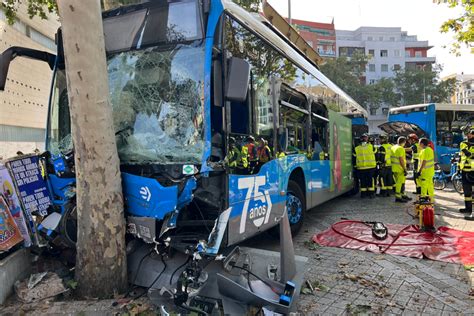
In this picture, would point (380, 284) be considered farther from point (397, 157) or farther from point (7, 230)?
point (397, 157)

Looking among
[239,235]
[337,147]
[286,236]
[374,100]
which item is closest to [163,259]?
[239,235]

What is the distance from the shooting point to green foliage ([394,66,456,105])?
4456 centimetres

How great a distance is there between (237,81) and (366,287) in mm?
2746

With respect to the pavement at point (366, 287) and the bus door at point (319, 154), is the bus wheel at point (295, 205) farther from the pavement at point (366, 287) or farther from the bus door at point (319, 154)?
the bus door at point (319, 154)

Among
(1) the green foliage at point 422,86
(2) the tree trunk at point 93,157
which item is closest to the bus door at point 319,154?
(2) the tree trunk at point 93,157

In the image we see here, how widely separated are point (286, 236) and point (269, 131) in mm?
1539

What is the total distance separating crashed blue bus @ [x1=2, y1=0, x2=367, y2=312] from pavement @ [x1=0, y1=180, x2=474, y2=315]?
2.90 ft

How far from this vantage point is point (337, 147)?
862 cm

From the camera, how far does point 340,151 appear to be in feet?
29.4

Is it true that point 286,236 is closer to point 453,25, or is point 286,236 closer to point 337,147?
point 337,147

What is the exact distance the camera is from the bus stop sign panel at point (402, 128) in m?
15.8

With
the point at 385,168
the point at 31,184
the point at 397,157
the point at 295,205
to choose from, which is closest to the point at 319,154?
the point at 295,205

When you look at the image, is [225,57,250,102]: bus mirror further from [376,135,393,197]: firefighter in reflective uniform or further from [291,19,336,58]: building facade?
[291,19,336,58]: building facade

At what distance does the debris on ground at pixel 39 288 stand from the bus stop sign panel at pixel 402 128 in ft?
50.5
